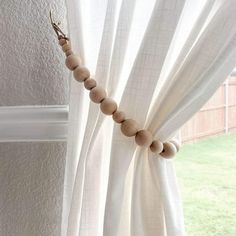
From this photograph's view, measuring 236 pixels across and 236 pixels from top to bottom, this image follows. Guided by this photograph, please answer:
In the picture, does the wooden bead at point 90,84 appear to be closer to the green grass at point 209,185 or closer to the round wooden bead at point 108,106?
the round wooden bead at point 108,106

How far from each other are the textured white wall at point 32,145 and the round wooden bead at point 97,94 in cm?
15

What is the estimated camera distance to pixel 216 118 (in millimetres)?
764

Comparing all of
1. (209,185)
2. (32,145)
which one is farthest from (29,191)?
(209,185)

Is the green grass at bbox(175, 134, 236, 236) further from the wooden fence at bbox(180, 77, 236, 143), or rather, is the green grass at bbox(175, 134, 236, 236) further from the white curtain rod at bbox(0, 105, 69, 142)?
the white curtain rod at bbox(0, 105, 69, 142)

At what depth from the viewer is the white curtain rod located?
2.21 feet

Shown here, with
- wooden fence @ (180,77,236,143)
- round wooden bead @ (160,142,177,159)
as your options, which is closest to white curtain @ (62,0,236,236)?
round wooden bead @ (160,142,177,159)

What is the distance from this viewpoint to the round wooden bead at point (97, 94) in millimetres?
554

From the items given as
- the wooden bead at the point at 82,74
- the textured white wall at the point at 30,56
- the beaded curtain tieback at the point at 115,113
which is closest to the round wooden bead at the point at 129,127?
the beaded curtain tieback at the point at 115,113

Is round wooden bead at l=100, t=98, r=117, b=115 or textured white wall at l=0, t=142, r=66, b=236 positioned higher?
round wooden bead at l=100, t=98, r=117, b=115

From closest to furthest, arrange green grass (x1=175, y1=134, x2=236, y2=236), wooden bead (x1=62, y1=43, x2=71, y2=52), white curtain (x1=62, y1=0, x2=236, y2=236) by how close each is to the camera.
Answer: white curtain (x1=62, y1=0, x2=236, y2=236) → wooden bead (x1=62, y1=43, x2=71, y2=52) → green grass (x1=175, y1=134, x2=236, y2=236)

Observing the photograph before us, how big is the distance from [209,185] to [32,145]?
377 millimetres

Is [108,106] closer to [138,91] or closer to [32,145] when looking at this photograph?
[138,91]

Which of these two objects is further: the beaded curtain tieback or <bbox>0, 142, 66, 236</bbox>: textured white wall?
<bbox>0, 142, 66, 236</bbox>: textured white wall

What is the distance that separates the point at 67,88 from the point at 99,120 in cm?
15
